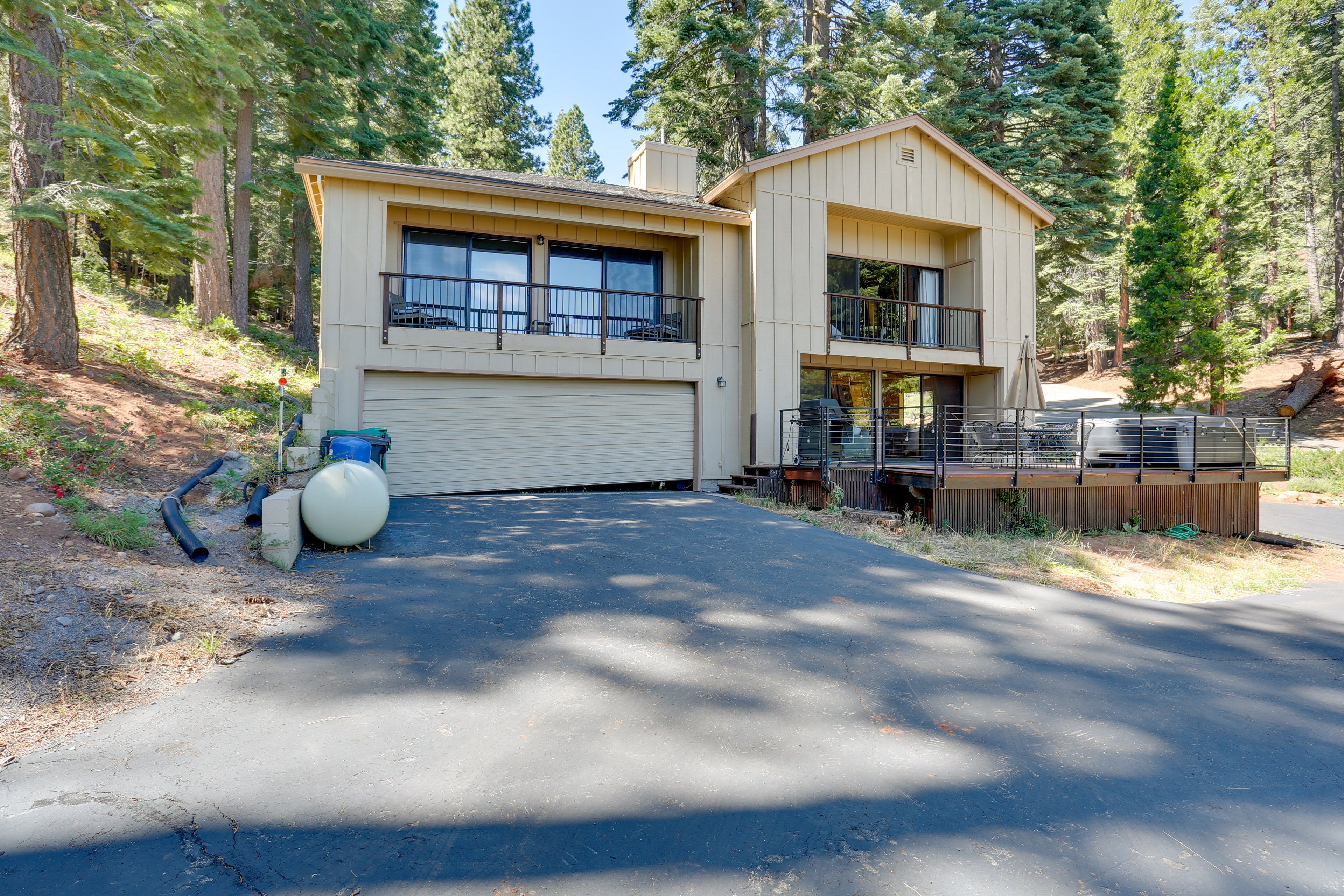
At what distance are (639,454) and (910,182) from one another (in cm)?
798

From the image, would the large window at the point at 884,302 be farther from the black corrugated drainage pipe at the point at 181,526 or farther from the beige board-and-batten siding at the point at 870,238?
the black corrugated drainage pipe at the point at 181,526

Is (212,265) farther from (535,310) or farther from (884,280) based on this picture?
(884,280)

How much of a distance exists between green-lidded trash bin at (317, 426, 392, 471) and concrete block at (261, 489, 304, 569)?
2.84 metres

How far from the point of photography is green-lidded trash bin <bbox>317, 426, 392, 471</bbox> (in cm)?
843

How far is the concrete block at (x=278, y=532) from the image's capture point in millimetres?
5250

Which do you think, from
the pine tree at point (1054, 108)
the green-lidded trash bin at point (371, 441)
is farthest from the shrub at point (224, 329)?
the pine tree at point (1054, 108)

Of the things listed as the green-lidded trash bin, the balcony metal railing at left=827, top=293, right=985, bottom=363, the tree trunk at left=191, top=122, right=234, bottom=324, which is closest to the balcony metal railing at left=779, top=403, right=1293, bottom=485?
the balcony metal railing at left=827, top=293, right=985, bottom=363

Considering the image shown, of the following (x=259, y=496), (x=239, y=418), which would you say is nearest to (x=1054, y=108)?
(x=239, y=418)

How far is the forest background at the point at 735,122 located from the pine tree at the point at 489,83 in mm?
123

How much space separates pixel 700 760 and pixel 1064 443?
10485mm

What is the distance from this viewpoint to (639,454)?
38.4ft

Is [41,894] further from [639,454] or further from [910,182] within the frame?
[910,182]

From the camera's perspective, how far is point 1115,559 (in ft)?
27.9

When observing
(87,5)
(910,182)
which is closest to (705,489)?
(910,182)
